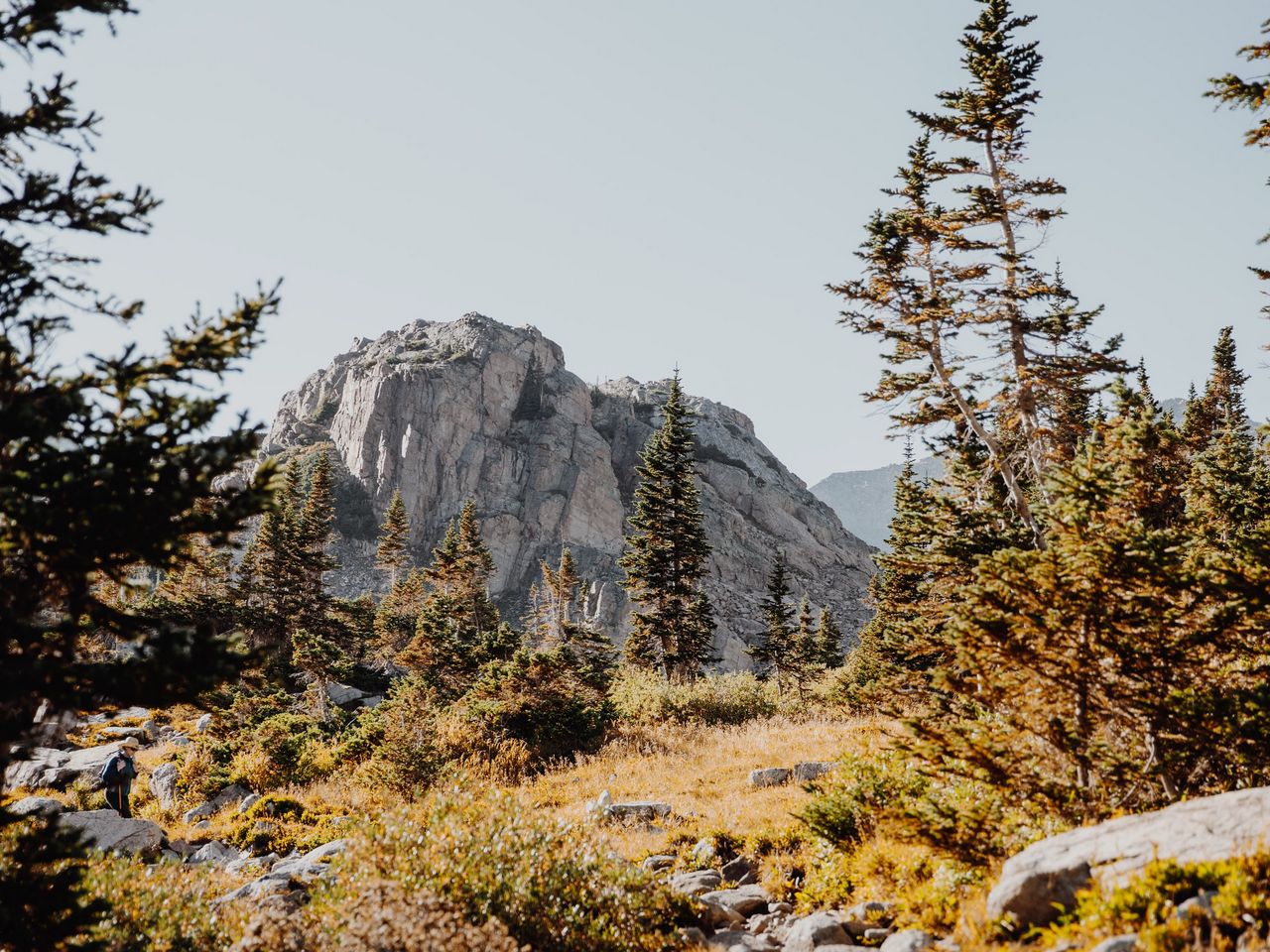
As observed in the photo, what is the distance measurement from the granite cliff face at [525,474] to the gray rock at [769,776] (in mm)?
78613

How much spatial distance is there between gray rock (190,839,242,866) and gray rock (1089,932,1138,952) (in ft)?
50.4

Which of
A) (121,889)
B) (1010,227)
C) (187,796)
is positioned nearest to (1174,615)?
(121,889)

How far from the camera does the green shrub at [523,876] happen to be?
720 centimetres

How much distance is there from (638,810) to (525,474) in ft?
337

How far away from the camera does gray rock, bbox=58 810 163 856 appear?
13.6 meters

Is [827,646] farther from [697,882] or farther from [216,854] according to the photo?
[697,882]

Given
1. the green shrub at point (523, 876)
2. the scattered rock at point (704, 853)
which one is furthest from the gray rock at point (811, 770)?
the green shrub at point (523, 876)

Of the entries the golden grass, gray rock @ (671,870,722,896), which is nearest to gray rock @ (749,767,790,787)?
the golden grass

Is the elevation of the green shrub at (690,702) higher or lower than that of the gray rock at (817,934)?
lower

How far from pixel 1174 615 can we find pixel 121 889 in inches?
488

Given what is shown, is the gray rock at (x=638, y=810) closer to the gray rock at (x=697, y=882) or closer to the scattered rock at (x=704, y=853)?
the scattered rock at (x=704, y=853)

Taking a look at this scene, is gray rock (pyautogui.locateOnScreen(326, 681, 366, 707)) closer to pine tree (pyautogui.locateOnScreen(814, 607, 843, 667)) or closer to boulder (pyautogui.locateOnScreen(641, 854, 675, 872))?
boulder (pyautogui.locateOnScreen(641, 854, 675, 872))

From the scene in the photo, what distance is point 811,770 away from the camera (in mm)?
14781

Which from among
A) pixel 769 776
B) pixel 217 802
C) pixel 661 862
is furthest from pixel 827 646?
pixel 661 862
